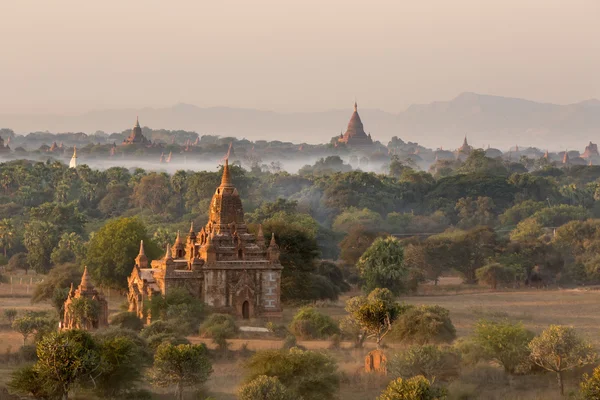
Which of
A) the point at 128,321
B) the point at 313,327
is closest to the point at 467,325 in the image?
the point at 313,327

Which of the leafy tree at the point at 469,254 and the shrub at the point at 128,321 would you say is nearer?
the shrub at the point at 128,321

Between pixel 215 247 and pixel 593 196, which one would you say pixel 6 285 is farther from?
pixel 593 196

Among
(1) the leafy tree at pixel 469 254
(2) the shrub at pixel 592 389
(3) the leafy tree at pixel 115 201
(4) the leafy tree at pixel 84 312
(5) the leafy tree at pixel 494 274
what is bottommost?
(2) the shrub at pixel 592 389

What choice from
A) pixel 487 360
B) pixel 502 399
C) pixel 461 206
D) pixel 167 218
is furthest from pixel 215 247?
pixel 461 206

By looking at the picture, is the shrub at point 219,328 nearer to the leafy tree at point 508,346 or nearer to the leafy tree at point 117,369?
the leafy tree at point 117,369

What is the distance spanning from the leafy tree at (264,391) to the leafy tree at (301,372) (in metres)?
2.17

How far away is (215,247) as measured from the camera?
55.8 meters

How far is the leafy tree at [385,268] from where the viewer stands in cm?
6612

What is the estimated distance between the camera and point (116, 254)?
210 ft

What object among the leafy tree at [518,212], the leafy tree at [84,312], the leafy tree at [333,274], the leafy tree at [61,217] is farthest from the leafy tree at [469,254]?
the leafy tree at [84,312]

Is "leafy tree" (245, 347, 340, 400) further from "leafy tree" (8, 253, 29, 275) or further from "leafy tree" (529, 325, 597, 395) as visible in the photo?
"leafy tree" (8, 253, 29, 275)

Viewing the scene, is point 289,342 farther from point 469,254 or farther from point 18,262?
point 18,262

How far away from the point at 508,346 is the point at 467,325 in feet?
45.3

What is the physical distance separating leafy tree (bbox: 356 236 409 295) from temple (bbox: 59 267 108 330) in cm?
2006
